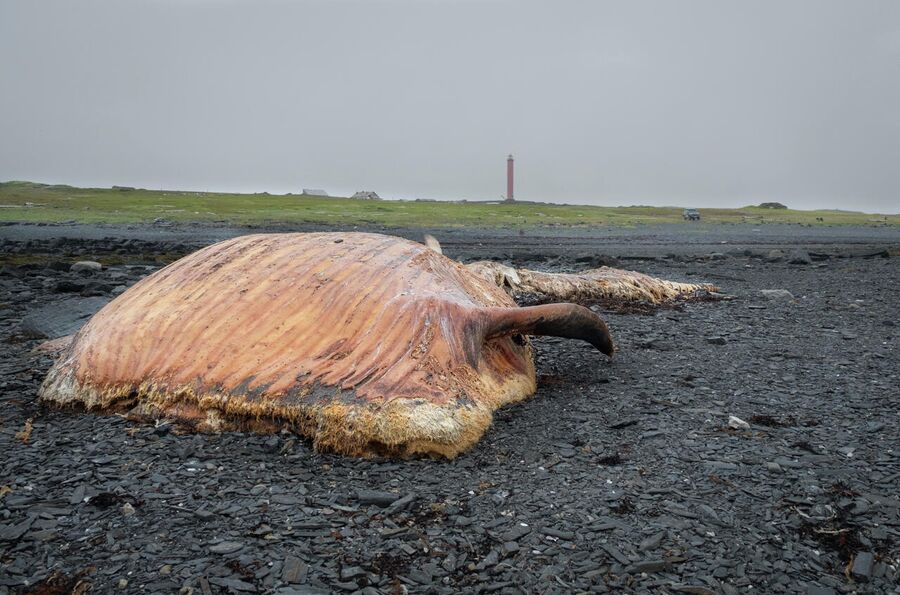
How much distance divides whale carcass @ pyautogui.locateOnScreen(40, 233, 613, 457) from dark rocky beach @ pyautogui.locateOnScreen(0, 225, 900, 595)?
7.2 inches

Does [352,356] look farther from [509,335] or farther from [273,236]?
[273,236]

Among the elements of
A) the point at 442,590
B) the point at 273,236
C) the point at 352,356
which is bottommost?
the point at 442,590

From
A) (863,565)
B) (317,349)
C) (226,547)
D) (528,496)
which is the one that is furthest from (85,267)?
(863,565)

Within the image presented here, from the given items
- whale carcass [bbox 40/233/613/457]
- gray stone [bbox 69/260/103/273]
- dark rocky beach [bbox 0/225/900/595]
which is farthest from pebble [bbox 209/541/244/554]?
gray stone [bbox 69/260/103/273]

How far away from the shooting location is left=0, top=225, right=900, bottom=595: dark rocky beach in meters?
3.47

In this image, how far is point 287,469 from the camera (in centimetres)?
458

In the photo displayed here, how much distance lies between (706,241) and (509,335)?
24513mm

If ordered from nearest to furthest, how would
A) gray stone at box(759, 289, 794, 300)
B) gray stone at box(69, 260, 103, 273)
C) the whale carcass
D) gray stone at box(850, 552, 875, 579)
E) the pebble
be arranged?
gray stone at box(850, 552, 875, 579) → the pebble → the whale carcass → gray stone at box(759, 289, 794, 300) → gray stone at box(69, 260, 103, 273)

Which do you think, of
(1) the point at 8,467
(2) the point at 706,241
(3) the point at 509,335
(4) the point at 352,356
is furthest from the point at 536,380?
(2) the point at 706,241

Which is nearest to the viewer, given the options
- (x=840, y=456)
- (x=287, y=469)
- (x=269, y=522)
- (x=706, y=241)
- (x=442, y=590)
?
(x=442, y=590)

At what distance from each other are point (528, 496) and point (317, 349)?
1.87m

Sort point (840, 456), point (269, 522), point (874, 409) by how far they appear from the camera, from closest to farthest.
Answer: point (269, 522), point (840, 456), point (874, 409)

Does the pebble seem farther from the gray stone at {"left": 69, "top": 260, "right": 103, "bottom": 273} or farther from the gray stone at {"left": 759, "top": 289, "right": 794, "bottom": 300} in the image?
the gray stone at {"left": 69, "top": 260, "right": 103, "bottom": 273}

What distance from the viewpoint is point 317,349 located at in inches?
205
